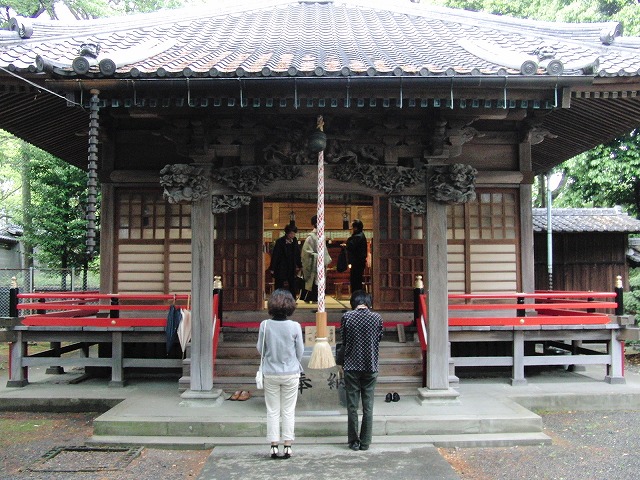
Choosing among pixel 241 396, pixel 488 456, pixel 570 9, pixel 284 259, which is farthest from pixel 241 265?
pixel 570 9

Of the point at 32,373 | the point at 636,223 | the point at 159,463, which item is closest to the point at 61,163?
the point at 32,373

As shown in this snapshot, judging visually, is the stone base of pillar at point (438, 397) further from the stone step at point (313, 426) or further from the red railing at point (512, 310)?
the red railing at point (512, 310)

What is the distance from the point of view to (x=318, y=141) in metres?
7.50

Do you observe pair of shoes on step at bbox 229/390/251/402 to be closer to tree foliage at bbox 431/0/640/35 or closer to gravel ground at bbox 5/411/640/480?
gravel ground at bbox 5/411/640/480

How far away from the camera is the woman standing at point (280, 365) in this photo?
6.14 meters

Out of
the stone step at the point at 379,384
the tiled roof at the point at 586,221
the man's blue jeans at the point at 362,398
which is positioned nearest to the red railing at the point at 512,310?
the stone step at the point at 379,384

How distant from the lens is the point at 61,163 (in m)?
17.4

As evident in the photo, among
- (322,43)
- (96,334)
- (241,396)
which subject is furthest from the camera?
(96,334)

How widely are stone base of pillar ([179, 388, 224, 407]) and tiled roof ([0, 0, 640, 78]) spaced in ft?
14.4

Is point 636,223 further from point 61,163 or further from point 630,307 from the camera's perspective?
point 61,163

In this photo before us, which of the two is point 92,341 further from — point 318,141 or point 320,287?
point 318,141

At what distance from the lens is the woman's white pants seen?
619 centimetres

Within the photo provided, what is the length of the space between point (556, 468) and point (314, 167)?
5.02 meters

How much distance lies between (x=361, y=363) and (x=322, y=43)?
5671 millimetres
